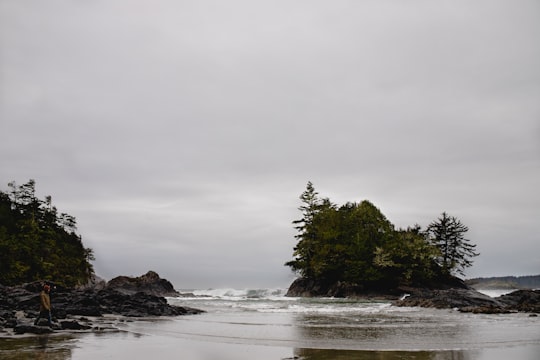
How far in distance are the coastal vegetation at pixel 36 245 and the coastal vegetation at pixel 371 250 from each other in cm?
3416

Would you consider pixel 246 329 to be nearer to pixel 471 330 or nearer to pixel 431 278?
pixel 471 330

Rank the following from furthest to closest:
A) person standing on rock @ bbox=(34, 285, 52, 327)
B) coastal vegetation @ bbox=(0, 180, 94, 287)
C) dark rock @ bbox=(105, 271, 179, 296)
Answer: dark rock @ bbox=(105, 271, 179, 296) → coastal vegetation @ bbox=(0, 180, 94, 287) → person standing on rock @ bbox=(34, 285, 52, 327)

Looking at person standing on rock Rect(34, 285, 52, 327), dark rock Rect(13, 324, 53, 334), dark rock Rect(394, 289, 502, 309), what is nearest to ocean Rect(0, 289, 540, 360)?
dark rock Rect(13, 324, 53, 334)

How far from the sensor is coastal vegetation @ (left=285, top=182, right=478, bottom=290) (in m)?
66.2

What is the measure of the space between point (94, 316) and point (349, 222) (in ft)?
172

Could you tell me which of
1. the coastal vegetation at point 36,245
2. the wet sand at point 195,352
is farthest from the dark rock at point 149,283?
the wet sand at point 195,352

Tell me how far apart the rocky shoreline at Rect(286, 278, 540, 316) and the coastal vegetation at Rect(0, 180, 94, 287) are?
110 ft

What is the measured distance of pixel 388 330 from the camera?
19828 millimetres

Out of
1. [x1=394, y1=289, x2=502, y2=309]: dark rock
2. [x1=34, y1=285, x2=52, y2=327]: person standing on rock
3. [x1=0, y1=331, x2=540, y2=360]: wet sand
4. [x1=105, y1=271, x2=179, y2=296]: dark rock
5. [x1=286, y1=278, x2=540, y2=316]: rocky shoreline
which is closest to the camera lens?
[x1=0, y1=331, x2=540, y2=360]: wet sand

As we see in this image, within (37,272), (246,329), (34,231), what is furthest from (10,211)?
(246,329)

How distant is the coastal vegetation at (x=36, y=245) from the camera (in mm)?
53938

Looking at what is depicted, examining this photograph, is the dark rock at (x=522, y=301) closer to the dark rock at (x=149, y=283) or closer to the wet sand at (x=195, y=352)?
the wet sand at (x=195, y=352)

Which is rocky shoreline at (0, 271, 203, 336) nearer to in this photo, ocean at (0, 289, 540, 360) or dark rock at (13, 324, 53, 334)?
dark rock at (13, 324, 53, 334)

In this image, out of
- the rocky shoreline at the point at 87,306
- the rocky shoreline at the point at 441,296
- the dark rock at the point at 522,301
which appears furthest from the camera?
the rocky shoreline at the point at 441,296
